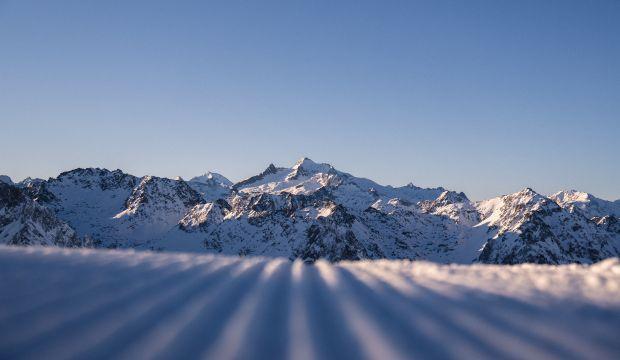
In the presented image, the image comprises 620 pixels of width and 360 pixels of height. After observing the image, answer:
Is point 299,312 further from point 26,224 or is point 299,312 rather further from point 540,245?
point 540,245

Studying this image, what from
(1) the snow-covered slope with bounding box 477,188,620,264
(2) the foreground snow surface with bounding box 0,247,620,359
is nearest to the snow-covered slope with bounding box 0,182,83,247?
(2) the foreground snow surface with bounding box 0,247,620,359

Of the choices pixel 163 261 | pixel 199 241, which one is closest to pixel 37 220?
pixel 199 241

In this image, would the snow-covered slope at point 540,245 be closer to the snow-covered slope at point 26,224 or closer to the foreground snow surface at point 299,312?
the snow-covered slope at point 26,224

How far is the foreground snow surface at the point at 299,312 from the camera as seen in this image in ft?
11.6

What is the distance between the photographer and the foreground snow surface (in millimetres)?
3535

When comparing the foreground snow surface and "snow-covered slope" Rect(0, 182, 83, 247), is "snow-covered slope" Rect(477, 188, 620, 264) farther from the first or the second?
the foreground snow surface

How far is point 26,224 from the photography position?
11181cm

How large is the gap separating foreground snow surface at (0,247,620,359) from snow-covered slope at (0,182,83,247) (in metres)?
120

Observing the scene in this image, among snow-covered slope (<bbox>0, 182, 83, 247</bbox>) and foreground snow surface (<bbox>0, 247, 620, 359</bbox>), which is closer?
foreground snow surface (<bbox>0, 247, 620, 359</bbox>)

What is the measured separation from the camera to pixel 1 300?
429cm

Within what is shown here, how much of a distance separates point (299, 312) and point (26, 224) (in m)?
130

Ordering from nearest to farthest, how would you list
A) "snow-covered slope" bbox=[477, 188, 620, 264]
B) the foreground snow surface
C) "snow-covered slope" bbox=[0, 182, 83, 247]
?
the foreground snow surface → "snow-covered slope" bbox=[0, 182, 83, 247] → "snow-covered slope" bbox=[477, 188, 620, 264]

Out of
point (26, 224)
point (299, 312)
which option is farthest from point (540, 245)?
point (299, 312)

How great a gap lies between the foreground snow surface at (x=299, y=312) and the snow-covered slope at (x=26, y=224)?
12002 centimetres
